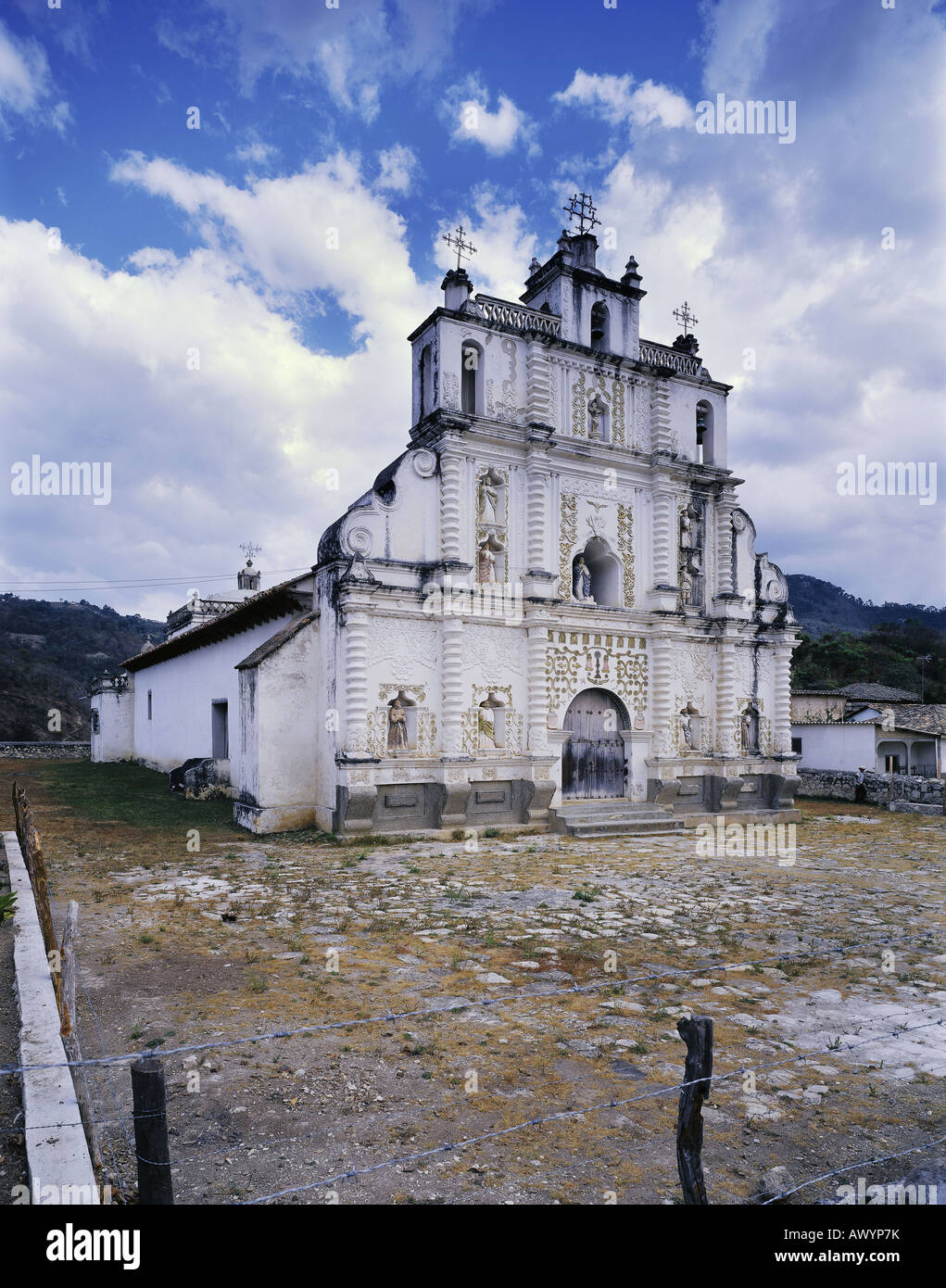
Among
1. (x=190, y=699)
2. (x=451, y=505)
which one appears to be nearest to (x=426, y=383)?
(x=451, y=505)

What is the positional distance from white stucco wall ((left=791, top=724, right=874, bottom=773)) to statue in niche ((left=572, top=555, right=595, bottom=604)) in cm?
1333

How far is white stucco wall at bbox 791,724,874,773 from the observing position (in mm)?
25656

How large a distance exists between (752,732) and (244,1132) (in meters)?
17.5

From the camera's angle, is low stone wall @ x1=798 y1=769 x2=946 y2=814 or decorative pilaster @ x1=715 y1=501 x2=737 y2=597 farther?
low stone wall @ x1=798 y1=769 x2=946 y2=814

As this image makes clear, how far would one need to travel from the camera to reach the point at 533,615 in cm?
1630

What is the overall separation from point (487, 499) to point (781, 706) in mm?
9846

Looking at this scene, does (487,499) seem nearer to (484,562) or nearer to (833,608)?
(484,562)

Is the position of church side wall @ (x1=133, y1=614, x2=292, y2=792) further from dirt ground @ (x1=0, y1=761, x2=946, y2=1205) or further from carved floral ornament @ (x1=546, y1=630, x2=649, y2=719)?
dirt ground @ (x1=0, y1=761, x2=946, y2=1205)

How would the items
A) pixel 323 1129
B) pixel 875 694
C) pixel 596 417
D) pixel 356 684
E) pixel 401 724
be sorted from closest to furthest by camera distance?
pixel 323 1129 < pixel 356 684 < pixel 401 724 < pixel 596 417 < pixel 875 694

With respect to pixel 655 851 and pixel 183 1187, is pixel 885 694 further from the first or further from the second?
pixel 183 1187

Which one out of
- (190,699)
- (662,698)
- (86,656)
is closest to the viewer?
(662,698)

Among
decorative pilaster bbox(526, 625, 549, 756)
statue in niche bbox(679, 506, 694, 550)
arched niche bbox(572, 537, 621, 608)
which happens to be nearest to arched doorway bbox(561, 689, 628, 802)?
decorative pilaster bbox(526, 625, 549, 756)

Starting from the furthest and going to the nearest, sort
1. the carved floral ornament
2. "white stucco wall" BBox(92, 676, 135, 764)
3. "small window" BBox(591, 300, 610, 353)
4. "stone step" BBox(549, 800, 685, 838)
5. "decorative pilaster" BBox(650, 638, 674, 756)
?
1. "white stucco wall" BBox(92, 676, 135, 764)
2. "small window" BBox(591, 300, 610, 353)
3. "decorative pilaster" BBox(650, 638, 674, 756)
4. the carved floral ornament
5. "stone step" BBox(549, 800, 685, 838)

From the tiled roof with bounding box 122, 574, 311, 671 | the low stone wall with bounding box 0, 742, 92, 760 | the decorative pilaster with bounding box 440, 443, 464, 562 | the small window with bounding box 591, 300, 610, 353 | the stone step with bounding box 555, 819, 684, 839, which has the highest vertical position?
the small window with bounding box 591, 300, 610, 353
